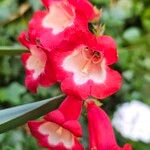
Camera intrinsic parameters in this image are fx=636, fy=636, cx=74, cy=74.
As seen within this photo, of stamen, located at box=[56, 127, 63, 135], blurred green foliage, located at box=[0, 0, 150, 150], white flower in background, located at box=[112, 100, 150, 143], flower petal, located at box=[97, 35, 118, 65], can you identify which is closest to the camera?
flower petal, located at box=[97, 35, 118, 65]

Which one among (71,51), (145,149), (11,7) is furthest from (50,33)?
(145,149)

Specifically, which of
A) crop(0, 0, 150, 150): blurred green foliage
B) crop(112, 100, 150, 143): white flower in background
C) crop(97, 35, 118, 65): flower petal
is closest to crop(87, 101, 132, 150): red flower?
crop(97, 35, 118, 65): flower petal

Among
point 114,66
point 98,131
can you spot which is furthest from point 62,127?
point 114,66

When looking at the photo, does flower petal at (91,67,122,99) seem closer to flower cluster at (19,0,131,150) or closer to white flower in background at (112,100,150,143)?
flower cluster at (19,0,131,150)

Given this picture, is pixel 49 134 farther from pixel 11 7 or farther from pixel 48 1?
pixel 11 7

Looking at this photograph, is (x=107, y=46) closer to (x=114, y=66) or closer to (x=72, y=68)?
(x=72, y=68)

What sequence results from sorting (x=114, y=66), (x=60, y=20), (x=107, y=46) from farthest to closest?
(x=114, y=66)
(x=60, y=20)
(x=107, y=46)
